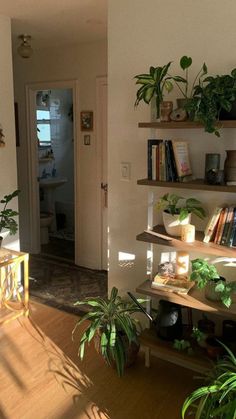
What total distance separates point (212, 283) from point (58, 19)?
7.67 ft

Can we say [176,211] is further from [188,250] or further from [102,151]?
[102,151]

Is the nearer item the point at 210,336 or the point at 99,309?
the point at 210,336

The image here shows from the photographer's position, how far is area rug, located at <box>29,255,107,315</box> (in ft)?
10.5

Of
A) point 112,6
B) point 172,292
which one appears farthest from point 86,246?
point 112,6

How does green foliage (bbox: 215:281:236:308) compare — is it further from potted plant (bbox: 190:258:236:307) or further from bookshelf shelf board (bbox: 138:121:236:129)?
bookshelf shelf board (bbox: 138:121:236:129)

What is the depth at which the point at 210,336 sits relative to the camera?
2.12 m

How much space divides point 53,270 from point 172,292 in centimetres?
207

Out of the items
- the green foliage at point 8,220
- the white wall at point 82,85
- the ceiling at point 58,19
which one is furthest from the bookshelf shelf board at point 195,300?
the ceiling at point 58,19

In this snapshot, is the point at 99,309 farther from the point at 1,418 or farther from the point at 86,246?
the point at 86,246

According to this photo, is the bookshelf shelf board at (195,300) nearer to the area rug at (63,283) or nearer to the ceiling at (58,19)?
the area rug at (63,283)

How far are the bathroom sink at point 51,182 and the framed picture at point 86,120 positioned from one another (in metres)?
1.38

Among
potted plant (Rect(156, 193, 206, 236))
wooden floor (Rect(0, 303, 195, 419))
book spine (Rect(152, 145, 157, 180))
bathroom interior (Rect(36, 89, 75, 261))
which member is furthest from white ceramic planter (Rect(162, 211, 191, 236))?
bathroom interior (Rect(36, 89, 75, 261))

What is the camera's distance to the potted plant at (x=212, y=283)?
6.14 ft

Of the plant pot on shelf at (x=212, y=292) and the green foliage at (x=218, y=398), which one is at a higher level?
the plant pot on shelf at (x=212, y=292)
